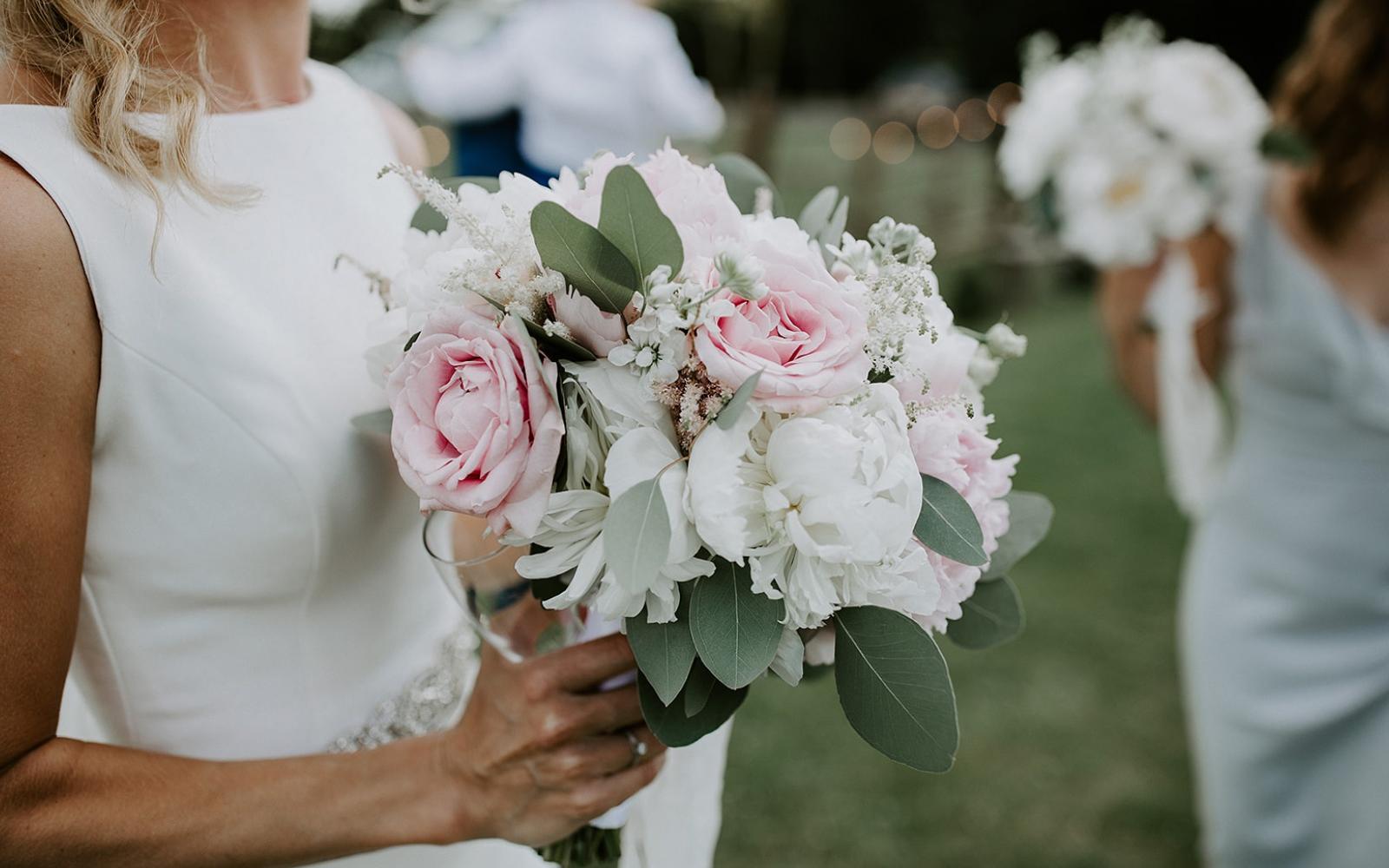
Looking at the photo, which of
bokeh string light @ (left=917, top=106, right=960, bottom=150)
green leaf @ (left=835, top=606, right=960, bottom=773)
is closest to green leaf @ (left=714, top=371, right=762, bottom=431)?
green leaf @ (left=835, top=606, right=960, bottom=773)

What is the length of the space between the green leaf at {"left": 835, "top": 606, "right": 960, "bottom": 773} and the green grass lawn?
176 cm

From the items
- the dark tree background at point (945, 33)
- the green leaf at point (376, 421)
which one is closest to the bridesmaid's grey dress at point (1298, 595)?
the green leaf at point (376, 421)

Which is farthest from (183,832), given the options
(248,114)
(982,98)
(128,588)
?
(982,98)

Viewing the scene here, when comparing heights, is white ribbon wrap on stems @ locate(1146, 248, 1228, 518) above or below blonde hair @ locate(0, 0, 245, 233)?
below

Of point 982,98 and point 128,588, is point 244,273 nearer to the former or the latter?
point 128,588

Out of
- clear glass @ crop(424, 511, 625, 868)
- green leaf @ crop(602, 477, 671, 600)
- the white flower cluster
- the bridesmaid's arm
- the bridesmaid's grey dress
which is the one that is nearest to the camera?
green leaf @ crop(602, 477, 671, 600)

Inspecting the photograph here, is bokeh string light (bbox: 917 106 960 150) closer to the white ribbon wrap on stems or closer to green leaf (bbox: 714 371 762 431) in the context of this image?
the white ribbon wrap on stems

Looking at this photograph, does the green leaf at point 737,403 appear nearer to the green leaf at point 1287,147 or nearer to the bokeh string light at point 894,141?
the green leaf at point 1287,147

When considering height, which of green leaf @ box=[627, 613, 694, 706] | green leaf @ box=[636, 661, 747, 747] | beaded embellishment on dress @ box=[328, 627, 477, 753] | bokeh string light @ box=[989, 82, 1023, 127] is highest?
green leaf @ box=[627, 613, 694, 706]

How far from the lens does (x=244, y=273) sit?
1.25 meters

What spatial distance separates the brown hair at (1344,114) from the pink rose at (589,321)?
2.40m

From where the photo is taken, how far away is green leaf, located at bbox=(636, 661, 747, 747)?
108 centimetres

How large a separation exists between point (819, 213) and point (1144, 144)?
2.08 m

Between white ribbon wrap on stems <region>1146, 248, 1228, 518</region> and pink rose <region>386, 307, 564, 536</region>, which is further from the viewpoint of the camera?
white ribbon wrap on stems <region>1146, 248, 1228, 518</region>
